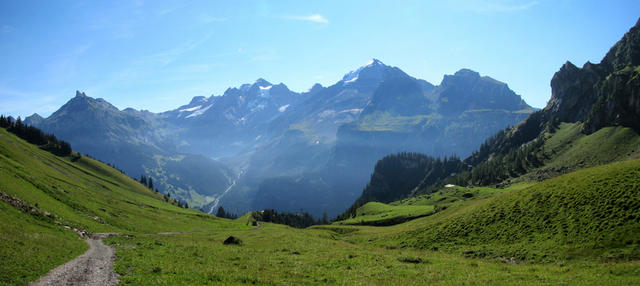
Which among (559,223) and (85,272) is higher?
(559,223)

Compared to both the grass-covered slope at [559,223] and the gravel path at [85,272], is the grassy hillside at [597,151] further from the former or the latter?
the gravel path at [85,272]

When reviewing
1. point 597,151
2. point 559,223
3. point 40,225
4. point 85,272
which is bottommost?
point 40,225

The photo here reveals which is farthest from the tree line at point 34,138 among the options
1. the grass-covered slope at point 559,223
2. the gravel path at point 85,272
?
the grass-covered slope at point 559,223

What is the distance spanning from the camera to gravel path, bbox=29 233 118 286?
824 inches

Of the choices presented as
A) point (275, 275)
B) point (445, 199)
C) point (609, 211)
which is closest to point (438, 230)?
point (609, 211)

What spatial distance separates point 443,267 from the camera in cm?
2925

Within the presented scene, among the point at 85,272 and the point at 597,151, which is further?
the point at 597,151

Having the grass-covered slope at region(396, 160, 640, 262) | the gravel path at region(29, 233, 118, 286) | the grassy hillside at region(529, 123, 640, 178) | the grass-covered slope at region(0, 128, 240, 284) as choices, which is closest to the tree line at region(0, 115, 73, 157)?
the grass-covered slope at region(0, 128, 240, 284)

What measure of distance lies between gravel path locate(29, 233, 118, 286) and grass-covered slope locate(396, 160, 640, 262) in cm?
4069

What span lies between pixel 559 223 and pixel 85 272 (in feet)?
165

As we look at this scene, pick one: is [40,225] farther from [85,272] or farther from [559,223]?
[559,223]

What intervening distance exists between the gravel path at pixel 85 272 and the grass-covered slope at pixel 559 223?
40686 mm

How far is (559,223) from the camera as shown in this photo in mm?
36938

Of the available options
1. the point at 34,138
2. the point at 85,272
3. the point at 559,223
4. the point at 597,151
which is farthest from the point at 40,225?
the point at 597,151
